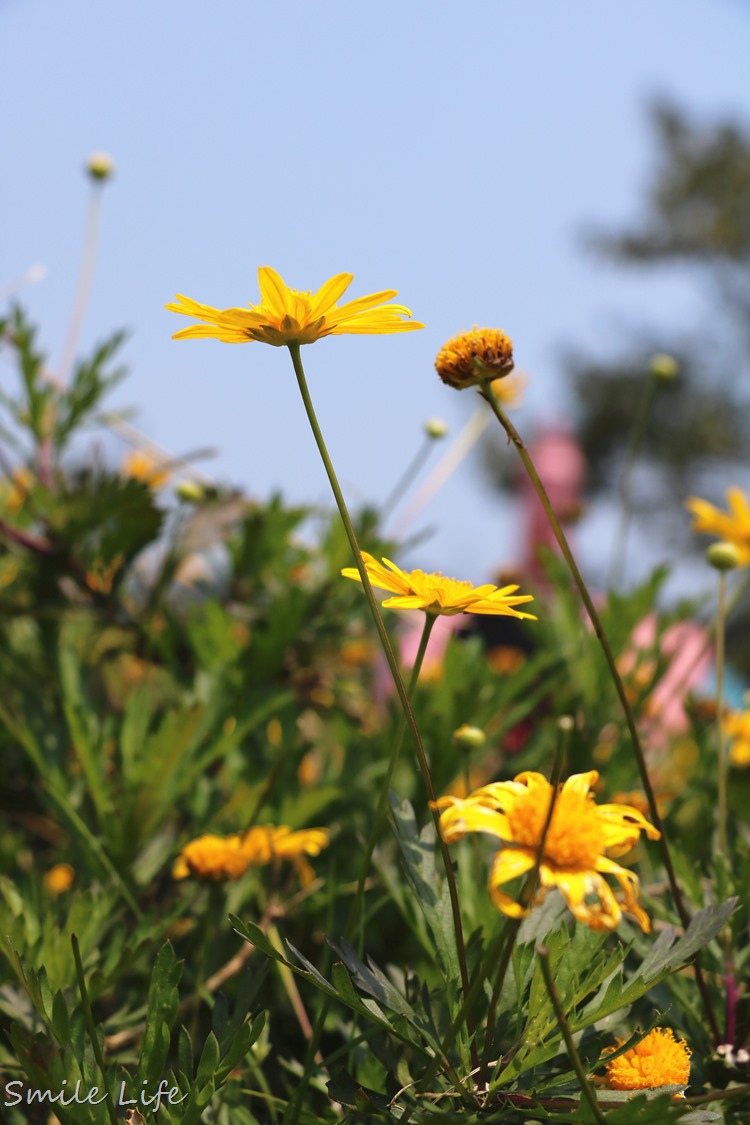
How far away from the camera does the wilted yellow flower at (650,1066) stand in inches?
11.7

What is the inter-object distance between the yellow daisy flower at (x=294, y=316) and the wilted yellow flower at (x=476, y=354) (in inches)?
0.7

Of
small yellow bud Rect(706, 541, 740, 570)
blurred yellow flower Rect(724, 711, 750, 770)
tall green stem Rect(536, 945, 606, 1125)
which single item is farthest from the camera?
blurred yellow flower Rect(724, 711, 750, 770)

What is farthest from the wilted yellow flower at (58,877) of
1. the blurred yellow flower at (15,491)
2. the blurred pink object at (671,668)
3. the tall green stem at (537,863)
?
the tall green stem at (537,863)

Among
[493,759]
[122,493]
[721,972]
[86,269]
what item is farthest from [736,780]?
[86,269]

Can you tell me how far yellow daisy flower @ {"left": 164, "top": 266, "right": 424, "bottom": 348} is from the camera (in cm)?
32

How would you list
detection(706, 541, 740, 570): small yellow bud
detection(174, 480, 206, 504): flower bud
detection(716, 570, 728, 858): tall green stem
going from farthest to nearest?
detection(174, 480, 206, 504): flower bud < detection(706, 541, 740, 570): small yellow bud < detection(716, 570, 728, 858): tall green stem

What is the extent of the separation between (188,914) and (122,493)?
0.88 ft

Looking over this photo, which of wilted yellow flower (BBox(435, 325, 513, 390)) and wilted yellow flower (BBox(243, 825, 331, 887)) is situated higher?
wilted yellow flower (BBox(435, 325, 513, 390))

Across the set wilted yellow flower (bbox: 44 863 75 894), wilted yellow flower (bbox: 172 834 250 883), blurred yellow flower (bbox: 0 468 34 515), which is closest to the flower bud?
blurred yellow flower (bbox: 0 468 34 515)

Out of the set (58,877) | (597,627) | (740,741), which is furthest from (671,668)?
(597,627)

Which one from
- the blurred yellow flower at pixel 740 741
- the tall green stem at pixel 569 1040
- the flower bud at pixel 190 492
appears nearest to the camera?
the tall green stem at pixel 569 1040

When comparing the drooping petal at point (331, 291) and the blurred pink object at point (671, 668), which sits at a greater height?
the drooping petal at point (331, 291)

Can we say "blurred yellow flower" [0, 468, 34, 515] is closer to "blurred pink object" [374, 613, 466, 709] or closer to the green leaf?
"blurred pink object" [374, 613, 466, 709]

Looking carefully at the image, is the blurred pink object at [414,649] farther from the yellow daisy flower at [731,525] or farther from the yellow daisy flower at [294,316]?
the yellow daisy flower at [294,316]
